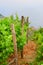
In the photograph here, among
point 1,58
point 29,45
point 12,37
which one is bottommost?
point 29,45

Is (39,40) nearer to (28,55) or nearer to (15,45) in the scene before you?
(28,55)

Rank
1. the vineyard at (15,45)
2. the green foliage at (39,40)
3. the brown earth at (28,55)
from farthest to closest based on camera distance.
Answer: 1. the brown earth at (28,55)
2. the green foliage at (39,40)
3. the vineyard at (15,45)

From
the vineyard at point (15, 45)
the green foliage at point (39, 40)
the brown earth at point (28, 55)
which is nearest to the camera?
the vineyard at point (15, 45)

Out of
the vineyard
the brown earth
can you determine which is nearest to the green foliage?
the vineyard

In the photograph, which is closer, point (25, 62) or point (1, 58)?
point (1, 58)

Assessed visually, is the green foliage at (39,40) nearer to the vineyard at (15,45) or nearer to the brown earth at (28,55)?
the vineyard at (15,45)

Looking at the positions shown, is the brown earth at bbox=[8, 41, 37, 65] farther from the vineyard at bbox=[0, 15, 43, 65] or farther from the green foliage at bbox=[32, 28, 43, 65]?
the green foliage at bbox=[32, 28, 43, 65]

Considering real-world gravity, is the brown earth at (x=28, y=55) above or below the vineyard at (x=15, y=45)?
below

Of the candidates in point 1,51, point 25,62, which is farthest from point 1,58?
point 25,62

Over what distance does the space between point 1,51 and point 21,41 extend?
1781mm

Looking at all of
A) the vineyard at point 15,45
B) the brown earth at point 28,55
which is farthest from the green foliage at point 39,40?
the brown earth at point 28,55

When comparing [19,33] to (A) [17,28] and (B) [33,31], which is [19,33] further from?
(B) [33,31]

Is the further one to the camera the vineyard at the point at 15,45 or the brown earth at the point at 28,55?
the brown earth at the point at 28,55

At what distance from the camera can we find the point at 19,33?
1047cm
